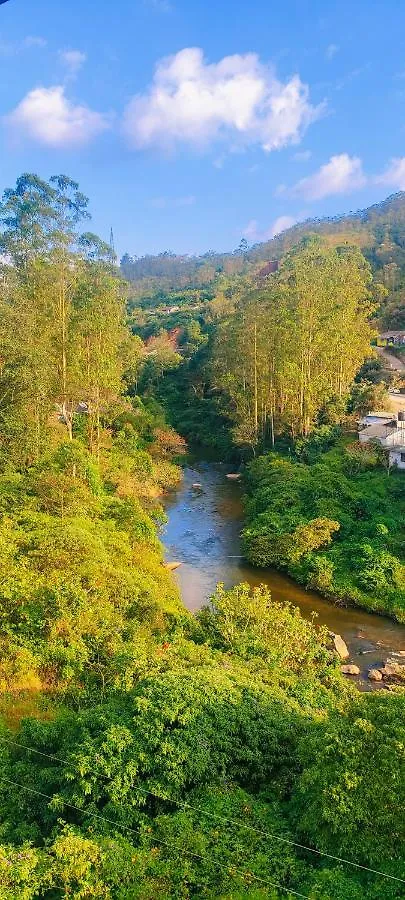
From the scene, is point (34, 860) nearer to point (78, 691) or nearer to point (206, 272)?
point (78, 691)

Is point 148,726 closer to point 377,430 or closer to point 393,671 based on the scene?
point 393,671

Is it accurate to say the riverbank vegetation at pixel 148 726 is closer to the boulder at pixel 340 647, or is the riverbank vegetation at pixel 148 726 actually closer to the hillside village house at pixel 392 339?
the boulder at pixel 340 647

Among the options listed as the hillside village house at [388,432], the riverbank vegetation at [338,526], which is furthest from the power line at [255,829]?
the hillside village house at [388,432]

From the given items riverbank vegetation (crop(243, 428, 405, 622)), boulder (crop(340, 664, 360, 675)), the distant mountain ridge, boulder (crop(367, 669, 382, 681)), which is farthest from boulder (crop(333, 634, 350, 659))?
the distant mountain ridge

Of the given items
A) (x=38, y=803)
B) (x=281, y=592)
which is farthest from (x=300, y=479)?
(x=38, y=803)

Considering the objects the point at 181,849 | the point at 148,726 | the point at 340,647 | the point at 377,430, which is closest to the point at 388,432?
the point at 377,430

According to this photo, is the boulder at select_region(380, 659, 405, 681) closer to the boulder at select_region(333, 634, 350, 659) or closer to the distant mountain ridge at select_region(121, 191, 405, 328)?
the boulder at select_region(333, 634, 350, 659)
